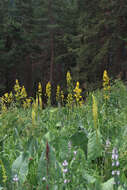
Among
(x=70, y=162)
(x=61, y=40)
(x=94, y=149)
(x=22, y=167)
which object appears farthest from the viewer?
(x=61, y=40)

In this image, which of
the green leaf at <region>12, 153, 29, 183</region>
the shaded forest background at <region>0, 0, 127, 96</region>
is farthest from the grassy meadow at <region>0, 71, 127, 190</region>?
the shaded forest background at <region>0, 0, 127, 96</region>

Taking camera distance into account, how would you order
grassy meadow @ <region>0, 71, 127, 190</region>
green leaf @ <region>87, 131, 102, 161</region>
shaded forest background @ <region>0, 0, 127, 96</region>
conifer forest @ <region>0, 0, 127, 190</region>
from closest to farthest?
grassy meadow @ <region>0, 71, 127, 190</region>, conifer forest @ <region>0, 0, 127, 190</region>, green leaf @ <region>87, 131, 102, 161</region>, shaded forest background @ <region>0, 0, 127, 96</region>

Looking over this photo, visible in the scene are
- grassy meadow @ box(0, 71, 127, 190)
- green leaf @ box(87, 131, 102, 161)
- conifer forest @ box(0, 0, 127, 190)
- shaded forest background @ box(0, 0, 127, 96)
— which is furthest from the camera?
shaded forest background @ box(0, 0, 127, 96)

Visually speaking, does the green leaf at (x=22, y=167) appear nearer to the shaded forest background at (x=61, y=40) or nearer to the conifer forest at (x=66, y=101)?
the conifer forest at (x=66, y=101)

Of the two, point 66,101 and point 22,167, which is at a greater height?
point 22,167

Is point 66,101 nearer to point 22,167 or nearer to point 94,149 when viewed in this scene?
point 94,149

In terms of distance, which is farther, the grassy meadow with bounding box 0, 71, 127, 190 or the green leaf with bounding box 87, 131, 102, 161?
the green leaf with bounding box 87, 131, 102, 161

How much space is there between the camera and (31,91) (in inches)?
1133

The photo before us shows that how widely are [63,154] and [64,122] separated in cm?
134

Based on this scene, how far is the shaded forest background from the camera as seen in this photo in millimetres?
16766

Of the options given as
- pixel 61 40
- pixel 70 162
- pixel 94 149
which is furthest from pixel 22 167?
pixel 61 40

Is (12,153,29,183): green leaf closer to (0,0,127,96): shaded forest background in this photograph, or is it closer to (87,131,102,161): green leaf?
(87,131,102,161): green leaf

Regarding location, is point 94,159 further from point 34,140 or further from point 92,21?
point 92,21

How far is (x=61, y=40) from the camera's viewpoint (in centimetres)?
2667
